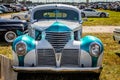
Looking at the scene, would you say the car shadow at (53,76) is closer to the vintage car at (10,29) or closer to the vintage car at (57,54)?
the vintage car at (57,54)

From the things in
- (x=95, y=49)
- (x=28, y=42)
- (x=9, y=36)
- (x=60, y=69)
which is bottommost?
(x=9, y=36)

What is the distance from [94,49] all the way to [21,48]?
1741 millimetres

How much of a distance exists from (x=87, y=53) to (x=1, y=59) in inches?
81.2

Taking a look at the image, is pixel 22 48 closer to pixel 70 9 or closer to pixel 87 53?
pixel 87 53

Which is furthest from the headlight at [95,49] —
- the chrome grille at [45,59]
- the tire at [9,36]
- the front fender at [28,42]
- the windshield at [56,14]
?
the tire at [9,36]

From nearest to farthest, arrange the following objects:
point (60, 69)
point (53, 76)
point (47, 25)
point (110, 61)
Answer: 1. point (60, 69)
2. point (53, 76)
3. point (47, 25)
4. point (110, 61)

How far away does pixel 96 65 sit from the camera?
8766mm

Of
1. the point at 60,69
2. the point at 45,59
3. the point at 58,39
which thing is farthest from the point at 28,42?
the point at 60,69

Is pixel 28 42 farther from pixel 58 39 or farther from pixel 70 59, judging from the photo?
pixel 70 59

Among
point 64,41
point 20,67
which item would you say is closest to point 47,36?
point 64,41

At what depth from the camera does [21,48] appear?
28.7 ft

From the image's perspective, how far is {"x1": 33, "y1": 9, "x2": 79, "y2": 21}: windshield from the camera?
10.8m

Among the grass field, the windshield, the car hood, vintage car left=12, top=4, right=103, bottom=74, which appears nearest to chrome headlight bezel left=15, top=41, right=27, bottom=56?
vintage car left=12, top=4, right=103, bottom=74

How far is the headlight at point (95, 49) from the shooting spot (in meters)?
8.70
